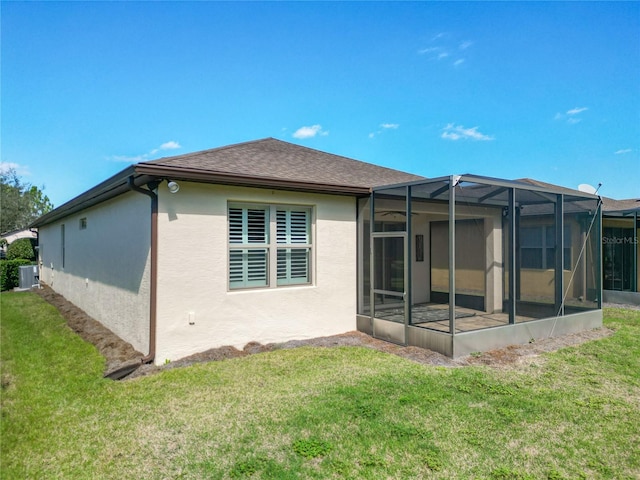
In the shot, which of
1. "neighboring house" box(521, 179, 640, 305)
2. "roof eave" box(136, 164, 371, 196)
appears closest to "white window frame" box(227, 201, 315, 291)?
"roof eave" box(136, 164, 371, 196)

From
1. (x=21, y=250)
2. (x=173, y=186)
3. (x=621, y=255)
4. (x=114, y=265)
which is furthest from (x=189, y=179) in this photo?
(x=21, y=250)

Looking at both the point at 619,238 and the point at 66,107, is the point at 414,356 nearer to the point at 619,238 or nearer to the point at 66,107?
the point at 619,238

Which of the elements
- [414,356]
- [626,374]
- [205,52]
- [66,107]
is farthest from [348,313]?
[66,107]

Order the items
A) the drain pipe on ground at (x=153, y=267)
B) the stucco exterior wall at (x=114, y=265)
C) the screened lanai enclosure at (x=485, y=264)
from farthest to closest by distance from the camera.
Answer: the screened lanai enclosure at (x=485, y=264)
the stucco exterior wall at (x=114, y=265)
the drain pipe on ground at (x=153, y=267)

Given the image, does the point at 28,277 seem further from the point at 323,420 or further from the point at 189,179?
the point at 323,420

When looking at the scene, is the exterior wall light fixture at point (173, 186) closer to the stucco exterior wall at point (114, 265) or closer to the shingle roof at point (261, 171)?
the shingle roof at point (261, 171)

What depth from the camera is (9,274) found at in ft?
54.3

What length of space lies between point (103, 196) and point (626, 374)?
979 centimetres

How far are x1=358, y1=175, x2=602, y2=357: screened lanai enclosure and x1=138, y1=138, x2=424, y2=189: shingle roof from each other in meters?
1.09

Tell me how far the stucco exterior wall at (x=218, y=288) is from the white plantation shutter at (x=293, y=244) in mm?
164

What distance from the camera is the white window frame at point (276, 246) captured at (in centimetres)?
650

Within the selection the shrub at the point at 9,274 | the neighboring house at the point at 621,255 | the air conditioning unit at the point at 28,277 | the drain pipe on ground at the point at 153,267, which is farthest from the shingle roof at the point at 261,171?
the shrub at the point at 9,274

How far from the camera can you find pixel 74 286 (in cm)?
1144

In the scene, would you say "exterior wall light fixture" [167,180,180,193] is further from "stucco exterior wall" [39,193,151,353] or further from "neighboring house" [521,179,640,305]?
"neighboring house" [521,179,640,305]
